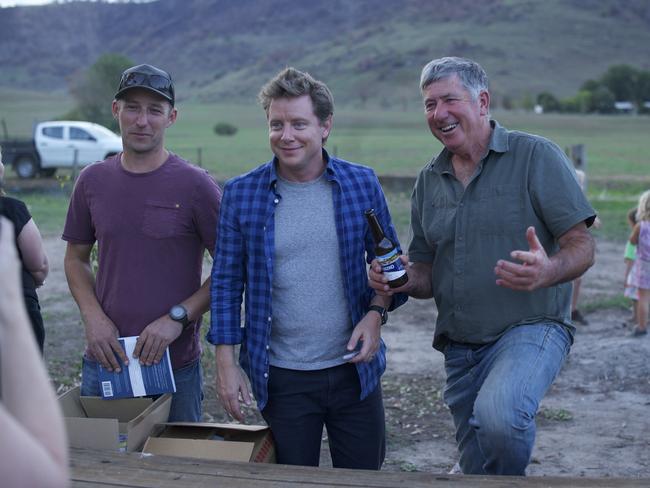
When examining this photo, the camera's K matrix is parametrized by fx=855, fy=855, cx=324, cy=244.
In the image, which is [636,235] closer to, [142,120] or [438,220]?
[438,220]

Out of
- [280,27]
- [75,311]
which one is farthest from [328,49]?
[75,311]

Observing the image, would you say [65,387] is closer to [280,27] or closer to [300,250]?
[300,250]

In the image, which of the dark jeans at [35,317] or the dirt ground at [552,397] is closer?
the dark jeans at [35,317]

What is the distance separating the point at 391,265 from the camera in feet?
11.0

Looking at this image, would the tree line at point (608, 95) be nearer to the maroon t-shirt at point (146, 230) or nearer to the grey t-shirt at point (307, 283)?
the maroon t-shirt at point (146, 230)

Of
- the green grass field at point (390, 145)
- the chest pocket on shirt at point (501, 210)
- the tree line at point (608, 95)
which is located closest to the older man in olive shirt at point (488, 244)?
the chest pocket on shirt at point (501, 210)

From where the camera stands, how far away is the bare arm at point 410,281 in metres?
3.38

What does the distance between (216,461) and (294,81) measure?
4.79 ft

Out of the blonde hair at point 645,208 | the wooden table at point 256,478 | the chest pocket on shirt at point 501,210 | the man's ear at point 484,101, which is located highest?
the man's ear at point 484,101

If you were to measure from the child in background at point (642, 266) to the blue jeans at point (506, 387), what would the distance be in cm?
496

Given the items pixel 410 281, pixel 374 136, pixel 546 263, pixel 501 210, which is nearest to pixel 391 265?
pixel 410 281

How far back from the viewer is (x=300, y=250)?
3.39 m

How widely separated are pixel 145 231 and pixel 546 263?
1661mm

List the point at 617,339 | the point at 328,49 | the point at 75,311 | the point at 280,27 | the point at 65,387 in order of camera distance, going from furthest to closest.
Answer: the point at 280,27, the point at 328,49, the point at 75,311, the point at 617,339, the point at 65,387
